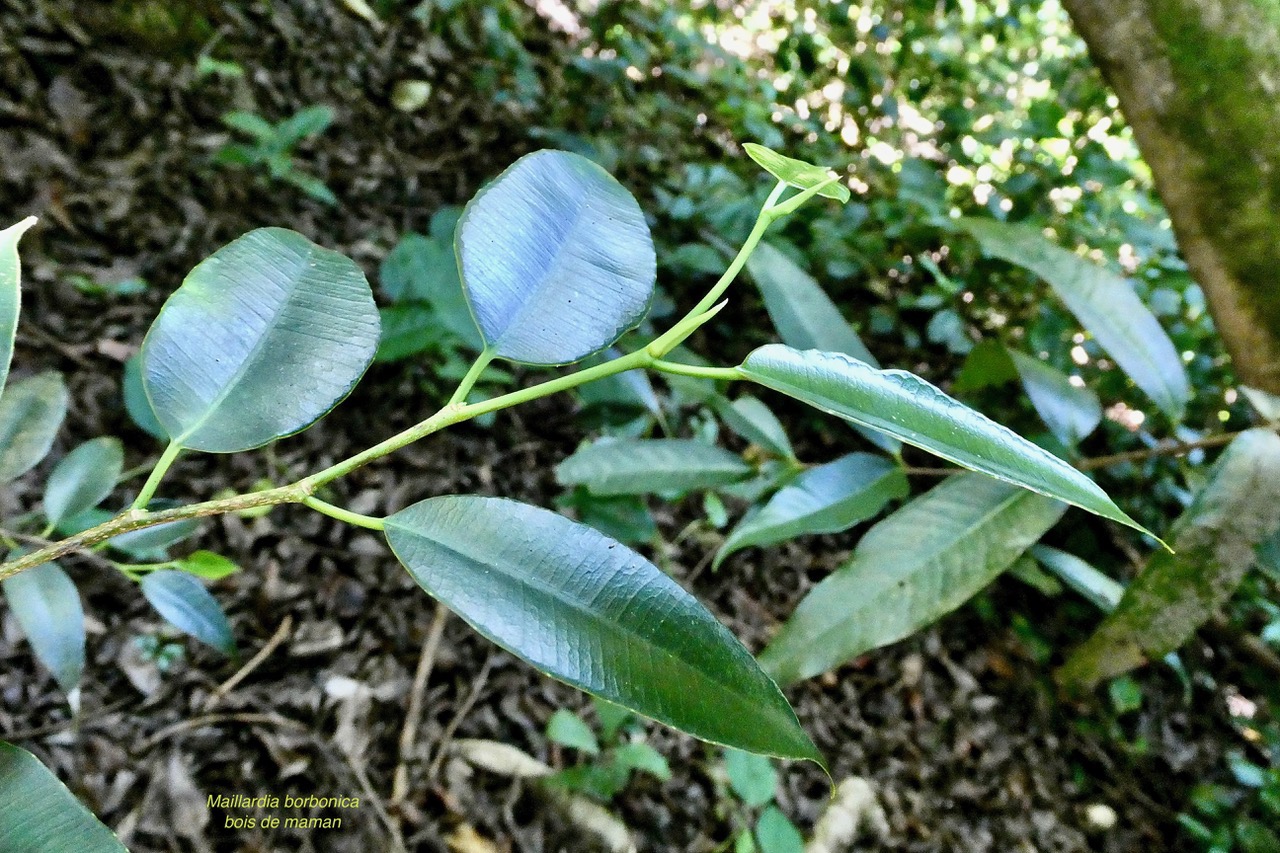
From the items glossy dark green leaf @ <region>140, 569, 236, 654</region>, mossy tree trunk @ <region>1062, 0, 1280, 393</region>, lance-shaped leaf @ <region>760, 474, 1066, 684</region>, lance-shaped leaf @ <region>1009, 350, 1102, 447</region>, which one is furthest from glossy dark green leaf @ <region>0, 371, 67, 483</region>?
mossy tree trunk @ <region>1062, 0, 1280, 393</region>

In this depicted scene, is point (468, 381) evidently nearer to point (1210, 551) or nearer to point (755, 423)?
point (755, 423)

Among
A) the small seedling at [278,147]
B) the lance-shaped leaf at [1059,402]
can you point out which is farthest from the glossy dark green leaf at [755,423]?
the small seedling at [278,147]

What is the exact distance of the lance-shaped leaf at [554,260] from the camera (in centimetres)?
43

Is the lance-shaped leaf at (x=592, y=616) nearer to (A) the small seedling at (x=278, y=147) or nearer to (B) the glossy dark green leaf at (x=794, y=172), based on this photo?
(B) the glossy dark green leaf at (x=794, y=172)

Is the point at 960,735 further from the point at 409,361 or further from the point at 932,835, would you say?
the point at 409,361

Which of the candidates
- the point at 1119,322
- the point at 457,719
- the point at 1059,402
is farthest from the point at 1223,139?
the point at 457,719

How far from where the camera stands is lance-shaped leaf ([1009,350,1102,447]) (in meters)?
0.94

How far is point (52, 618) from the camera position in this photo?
0.70 meters

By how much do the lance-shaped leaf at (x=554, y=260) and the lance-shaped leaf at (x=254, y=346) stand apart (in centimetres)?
8

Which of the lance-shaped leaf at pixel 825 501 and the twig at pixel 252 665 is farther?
the twig at pixel 252 665

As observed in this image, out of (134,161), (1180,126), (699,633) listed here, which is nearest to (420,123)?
(134,161)

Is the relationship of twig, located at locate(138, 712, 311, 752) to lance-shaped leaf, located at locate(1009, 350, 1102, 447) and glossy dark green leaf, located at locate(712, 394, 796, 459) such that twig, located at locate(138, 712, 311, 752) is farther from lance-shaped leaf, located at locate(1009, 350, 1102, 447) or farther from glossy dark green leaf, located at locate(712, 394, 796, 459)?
lance-shaped leaf, located at locate(1009, 350, 1102, 447)

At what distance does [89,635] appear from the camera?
1056 millimetres

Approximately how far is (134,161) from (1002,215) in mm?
1818
